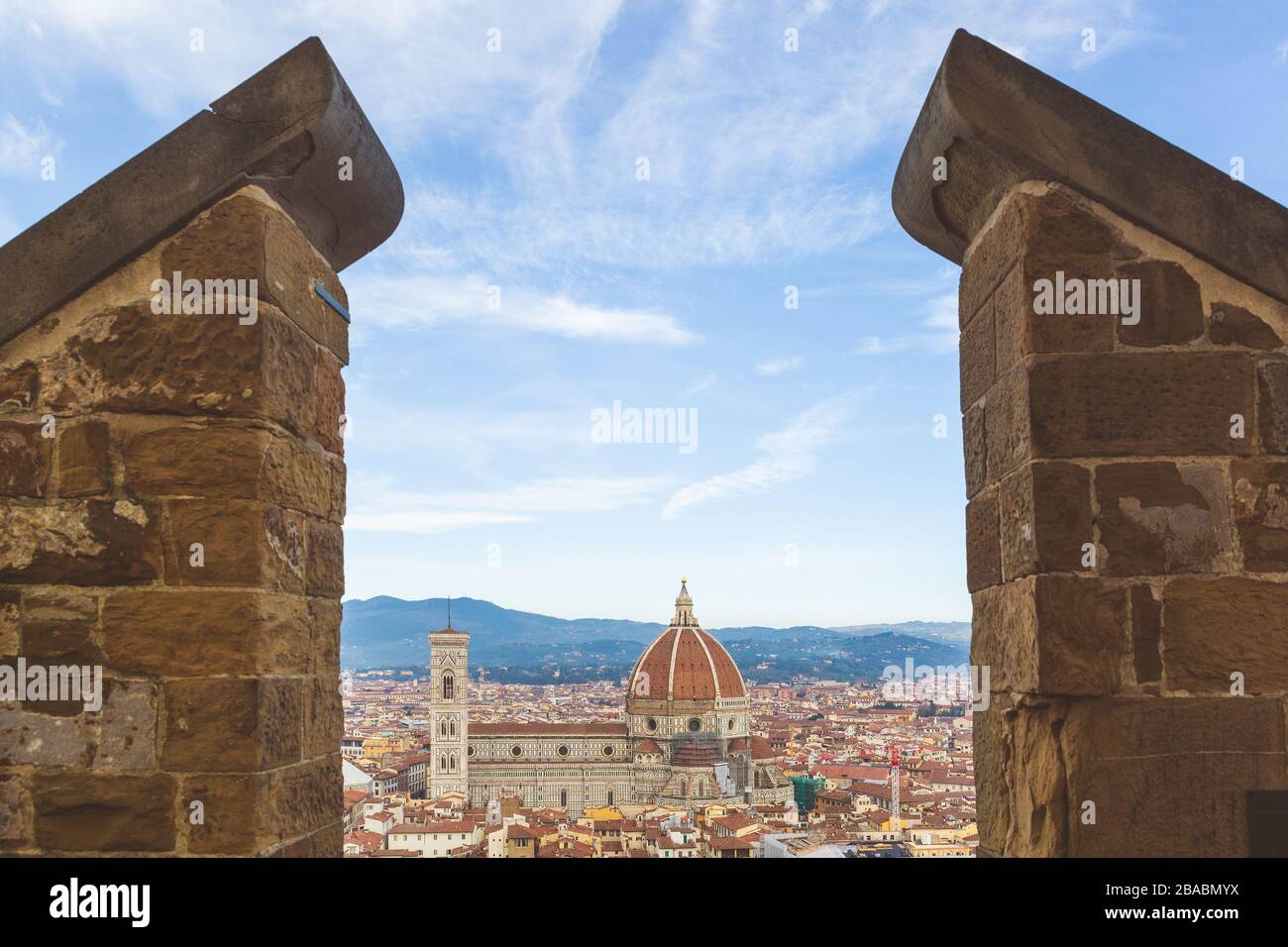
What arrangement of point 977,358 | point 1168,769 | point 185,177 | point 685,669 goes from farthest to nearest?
1. point 685,669
2. point 977,358
3. point 185,177
4. point 1168,769

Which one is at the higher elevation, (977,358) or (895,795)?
(977,358)

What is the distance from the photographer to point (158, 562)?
1.98m

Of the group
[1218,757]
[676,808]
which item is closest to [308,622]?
[1218,757]

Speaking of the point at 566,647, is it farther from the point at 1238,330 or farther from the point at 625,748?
the point at 1238,330

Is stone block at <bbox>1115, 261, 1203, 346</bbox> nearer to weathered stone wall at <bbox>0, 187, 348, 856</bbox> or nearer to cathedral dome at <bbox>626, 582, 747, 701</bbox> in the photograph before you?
weathered stone wall at <bbox>0, 187, 348, 856</bbox>

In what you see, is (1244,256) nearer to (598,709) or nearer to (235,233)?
(235,233)

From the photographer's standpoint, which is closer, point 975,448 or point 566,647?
point 975,448

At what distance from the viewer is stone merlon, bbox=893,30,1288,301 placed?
2.00 m

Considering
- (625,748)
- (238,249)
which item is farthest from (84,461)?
(625,748)

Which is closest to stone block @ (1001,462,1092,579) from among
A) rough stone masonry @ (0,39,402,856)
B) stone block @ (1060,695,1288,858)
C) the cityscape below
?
stone block @ (1060,695,1288,858)

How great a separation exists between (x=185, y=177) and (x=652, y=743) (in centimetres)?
5913

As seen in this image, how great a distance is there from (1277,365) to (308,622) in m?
1.95
